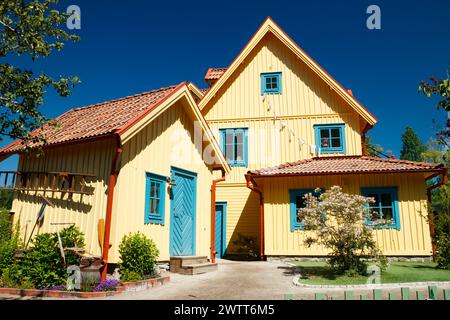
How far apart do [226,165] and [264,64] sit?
7225mm

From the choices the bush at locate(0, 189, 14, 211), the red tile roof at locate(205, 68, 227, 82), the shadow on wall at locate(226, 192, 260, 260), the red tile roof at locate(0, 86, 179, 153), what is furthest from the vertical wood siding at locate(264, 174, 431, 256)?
the red tile roof at locate(205, 68, 227, 82)

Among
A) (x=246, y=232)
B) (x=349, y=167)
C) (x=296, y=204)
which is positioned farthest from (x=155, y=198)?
(x=349, y=167)

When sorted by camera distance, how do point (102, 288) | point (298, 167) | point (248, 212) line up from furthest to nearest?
point (248, 212)
point (298, 167)
point (102, 288)

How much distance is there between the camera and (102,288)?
7.63 m

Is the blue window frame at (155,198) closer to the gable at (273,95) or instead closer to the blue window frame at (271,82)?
the gable at (273,95)

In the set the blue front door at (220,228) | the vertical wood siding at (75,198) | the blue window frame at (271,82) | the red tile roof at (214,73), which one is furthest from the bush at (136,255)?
the red tile roof at (214,73)

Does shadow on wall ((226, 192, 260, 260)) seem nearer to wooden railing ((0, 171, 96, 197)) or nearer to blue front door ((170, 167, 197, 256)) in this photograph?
blue front door ((170, 167, 197, 256))

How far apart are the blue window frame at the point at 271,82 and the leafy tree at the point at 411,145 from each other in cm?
6004

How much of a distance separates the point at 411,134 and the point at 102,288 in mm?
75077

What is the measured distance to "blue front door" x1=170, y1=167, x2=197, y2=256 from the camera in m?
11.3

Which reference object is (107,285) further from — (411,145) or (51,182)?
(411,145)

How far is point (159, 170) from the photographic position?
1083 centimetres

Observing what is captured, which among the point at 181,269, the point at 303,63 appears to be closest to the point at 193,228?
the point at 181,269
